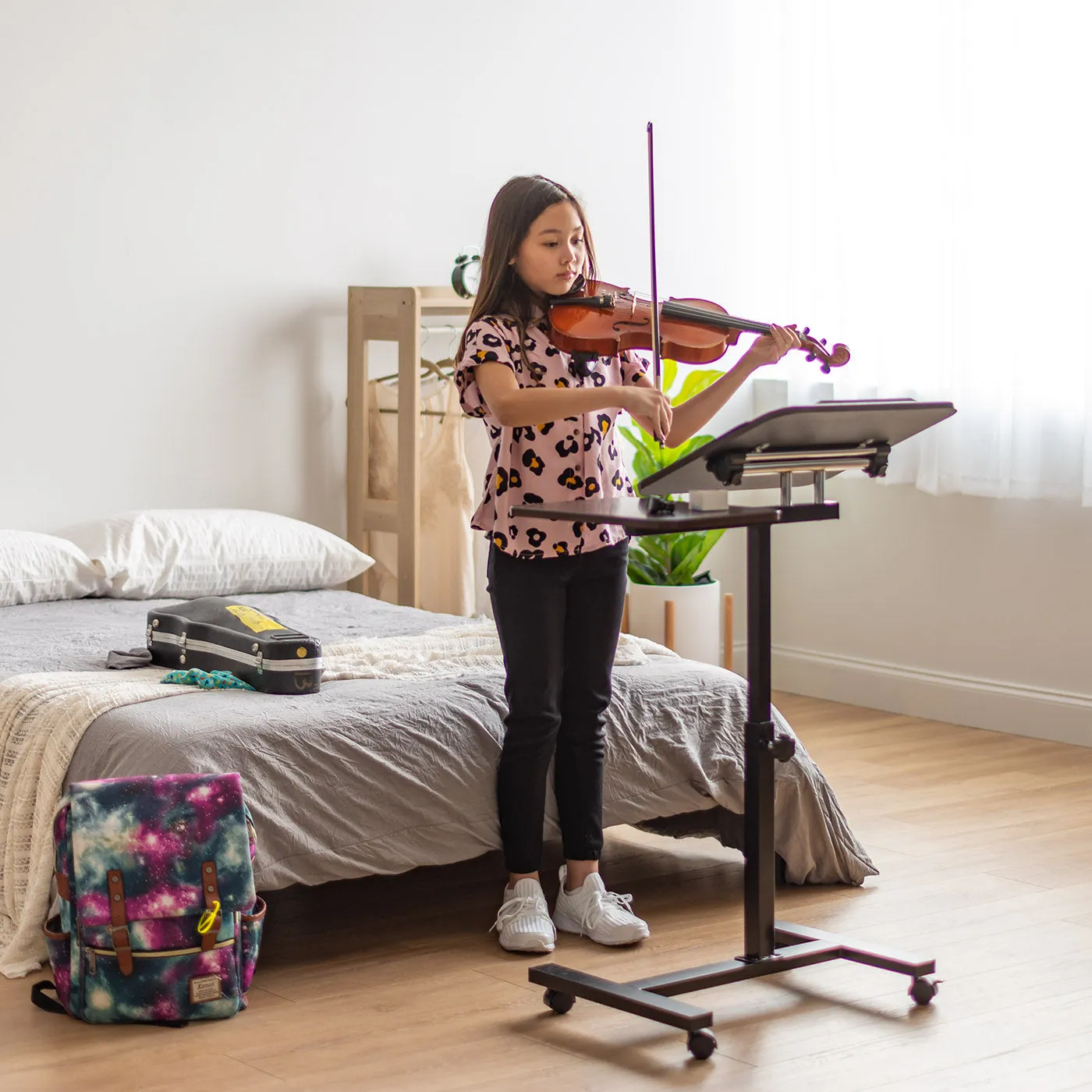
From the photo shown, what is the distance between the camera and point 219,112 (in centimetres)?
397

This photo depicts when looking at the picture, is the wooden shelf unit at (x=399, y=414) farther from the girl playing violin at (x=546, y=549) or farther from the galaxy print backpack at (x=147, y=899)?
the galaxy print backpack at (x=147, y=899)

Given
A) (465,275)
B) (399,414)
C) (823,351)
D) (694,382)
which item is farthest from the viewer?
(694,382)

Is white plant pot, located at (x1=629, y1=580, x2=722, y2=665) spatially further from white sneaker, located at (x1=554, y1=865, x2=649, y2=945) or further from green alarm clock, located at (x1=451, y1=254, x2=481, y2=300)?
white sneaker, located at (x1=554, y1=865, x2=649, y2=945)

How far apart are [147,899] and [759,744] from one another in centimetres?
83

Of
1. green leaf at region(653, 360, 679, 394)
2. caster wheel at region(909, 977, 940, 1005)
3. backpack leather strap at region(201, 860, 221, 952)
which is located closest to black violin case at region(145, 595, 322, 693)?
backpack leather strap at region(201, 860, 221, 952)

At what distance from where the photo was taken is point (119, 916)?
6.71 ft

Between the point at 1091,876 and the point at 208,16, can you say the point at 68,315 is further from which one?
the point at 1091,876

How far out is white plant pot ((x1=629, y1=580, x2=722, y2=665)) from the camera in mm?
4324

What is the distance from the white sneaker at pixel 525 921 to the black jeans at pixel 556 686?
1.4 inches

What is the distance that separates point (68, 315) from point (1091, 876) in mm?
2636

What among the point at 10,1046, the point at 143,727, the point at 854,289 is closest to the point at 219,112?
the point at 854,289

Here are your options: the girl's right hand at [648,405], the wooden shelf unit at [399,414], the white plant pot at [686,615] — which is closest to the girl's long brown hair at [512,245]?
the girl's right hand at [648,405]

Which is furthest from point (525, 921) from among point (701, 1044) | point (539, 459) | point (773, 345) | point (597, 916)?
point (773, 345)

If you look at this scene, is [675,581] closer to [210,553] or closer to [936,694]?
[936,694]
